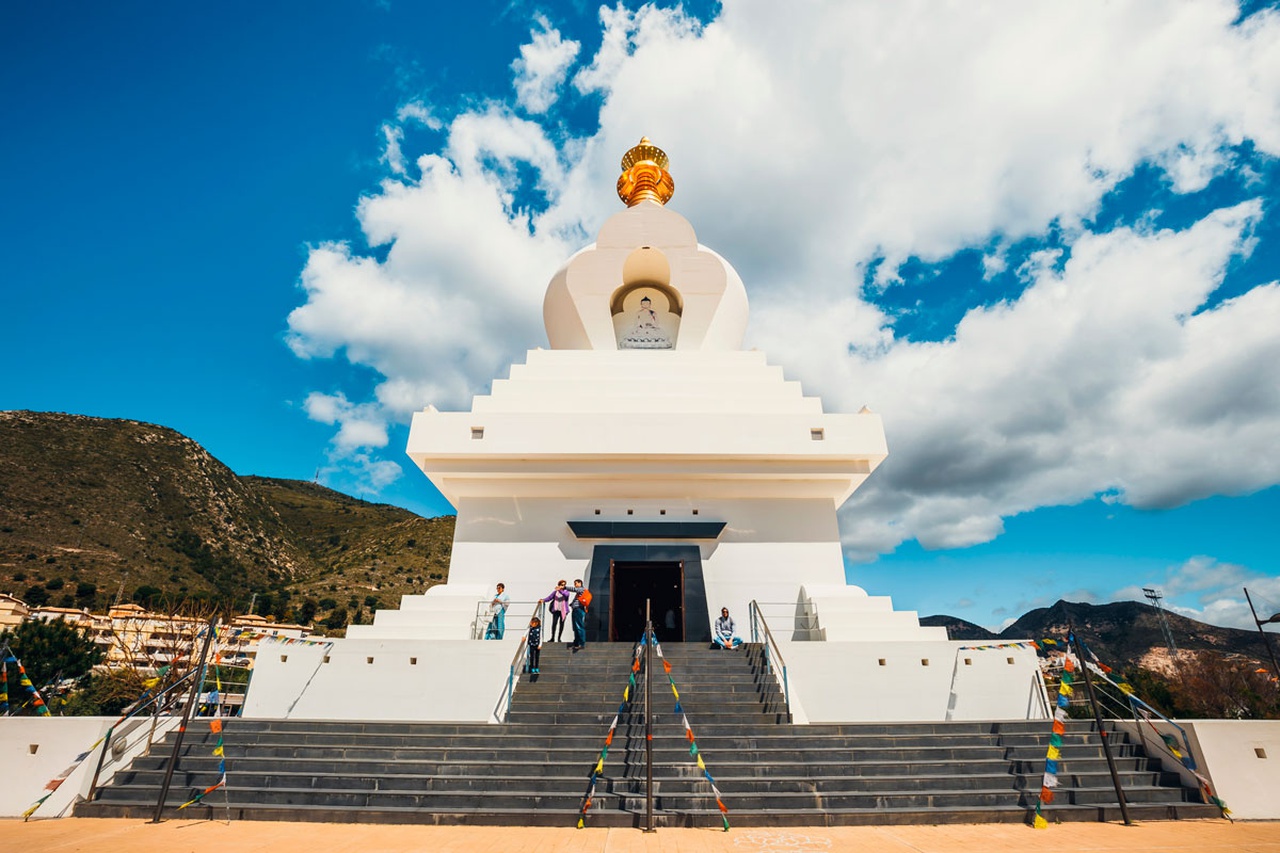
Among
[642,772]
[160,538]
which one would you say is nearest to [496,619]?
[642,772]

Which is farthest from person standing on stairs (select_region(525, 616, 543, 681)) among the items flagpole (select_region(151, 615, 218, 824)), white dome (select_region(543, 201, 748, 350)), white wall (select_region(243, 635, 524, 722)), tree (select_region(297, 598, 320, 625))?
tree (select_region(297, 598, 320, 625))

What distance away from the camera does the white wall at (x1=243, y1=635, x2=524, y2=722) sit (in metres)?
9.33

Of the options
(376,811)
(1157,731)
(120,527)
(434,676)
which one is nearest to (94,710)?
(434,676)

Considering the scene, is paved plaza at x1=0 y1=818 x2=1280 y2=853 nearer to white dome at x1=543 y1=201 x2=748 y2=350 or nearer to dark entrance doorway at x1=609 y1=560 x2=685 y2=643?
dark entrance doorway at x1=609 y1=560 x2=685 y2=643

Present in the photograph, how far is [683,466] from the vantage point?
42.7 feet

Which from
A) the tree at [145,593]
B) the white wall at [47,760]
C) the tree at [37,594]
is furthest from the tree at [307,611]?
the white wall at [47,760]

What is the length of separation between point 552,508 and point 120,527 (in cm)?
5394

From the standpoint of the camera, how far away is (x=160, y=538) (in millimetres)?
50000

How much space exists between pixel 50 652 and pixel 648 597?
28.0 meters

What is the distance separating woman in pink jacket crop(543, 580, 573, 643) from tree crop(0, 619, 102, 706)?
83.1ft

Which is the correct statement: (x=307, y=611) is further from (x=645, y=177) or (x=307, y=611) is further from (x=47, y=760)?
(x=47, y=760)

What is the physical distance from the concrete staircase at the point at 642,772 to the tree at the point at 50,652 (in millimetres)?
25251

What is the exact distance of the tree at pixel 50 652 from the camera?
2408cm

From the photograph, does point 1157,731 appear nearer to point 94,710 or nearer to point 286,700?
point 286,700
